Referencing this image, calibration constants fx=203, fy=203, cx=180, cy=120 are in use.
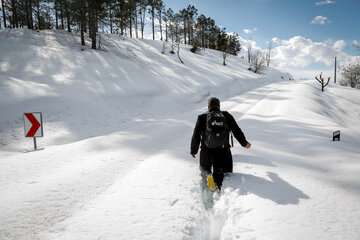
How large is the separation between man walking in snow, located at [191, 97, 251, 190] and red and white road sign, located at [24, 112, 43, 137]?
18.1ft

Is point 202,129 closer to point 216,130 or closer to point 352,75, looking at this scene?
point 216,130

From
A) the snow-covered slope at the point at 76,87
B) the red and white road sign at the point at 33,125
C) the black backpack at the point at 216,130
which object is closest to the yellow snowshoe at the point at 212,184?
the black backpack at the point at 216,130

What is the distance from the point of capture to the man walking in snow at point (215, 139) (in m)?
3.91

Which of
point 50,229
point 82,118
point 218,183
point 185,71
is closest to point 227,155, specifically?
point 218,183

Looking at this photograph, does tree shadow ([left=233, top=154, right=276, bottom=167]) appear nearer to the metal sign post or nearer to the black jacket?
the black jacket

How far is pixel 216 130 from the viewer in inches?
153

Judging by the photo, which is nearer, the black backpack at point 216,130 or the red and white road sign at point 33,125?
the black backpack at point 216,130

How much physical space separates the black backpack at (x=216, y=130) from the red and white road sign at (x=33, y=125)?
18.7 ft

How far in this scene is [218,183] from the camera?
12.4 ft

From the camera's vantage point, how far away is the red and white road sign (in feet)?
21.6

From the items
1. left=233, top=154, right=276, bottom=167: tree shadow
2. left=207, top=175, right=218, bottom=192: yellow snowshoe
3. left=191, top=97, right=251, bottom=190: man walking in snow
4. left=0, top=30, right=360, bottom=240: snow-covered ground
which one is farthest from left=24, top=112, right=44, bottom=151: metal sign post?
left=233, top=154, right=276, bottom=167: tree shadow

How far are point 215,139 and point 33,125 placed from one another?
618cm

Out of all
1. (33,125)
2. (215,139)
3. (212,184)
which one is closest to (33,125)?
(33,125)

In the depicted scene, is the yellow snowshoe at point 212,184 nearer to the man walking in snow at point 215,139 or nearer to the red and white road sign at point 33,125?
the man walking in snow at point 215,139
